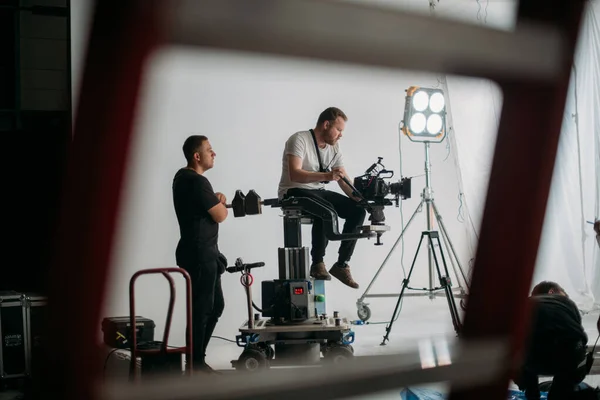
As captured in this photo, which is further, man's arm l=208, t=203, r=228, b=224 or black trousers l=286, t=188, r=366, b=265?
black trousers l=286, t=188, r=366, b=265

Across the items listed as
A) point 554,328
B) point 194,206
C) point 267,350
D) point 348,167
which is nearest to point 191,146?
point 194,206

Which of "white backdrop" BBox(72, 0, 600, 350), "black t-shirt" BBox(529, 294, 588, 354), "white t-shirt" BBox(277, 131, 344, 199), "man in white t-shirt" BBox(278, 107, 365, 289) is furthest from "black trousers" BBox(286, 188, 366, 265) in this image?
"black t-shirt" BBox(529, 294, 588, 354)

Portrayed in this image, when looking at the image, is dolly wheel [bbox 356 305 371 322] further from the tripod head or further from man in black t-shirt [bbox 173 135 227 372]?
man in black t-shirt [bbox 173 135 227 372]

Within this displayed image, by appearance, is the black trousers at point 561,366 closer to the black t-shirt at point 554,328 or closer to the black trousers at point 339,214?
the black t-shirt at point 554,328

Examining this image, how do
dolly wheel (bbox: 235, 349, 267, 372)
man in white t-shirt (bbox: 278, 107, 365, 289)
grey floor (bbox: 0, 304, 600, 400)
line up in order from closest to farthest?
dolly wheel (bbox: 235, 349, 267, 372) < man in white t-shirt (bbox: 278, 107, 365, 289) < grey floor (bbox: 0, 304, 600, 400)

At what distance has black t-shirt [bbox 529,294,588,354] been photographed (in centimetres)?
211

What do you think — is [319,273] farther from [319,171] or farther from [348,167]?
[348,167]

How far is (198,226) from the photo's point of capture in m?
2.74

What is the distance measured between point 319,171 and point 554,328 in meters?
1.40

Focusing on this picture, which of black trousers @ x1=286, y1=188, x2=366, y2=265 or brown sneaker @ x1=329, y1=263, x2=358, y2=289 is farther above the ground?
black trousers @ x1=286, y1=188, x2=366, y2=265

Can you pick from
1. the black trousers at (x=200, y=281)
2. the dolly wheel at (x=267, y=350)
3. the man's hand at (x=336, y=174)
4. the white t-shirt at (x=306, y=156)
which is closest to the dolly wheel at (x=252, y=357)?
the dolly wheel at (x=267, y=350)

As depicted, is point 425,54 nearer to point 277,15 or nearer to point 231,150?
point 277,15

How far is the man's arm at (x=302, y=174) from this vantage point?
299 centimetres

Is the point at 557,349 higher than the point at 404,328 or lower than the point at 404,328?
higher
